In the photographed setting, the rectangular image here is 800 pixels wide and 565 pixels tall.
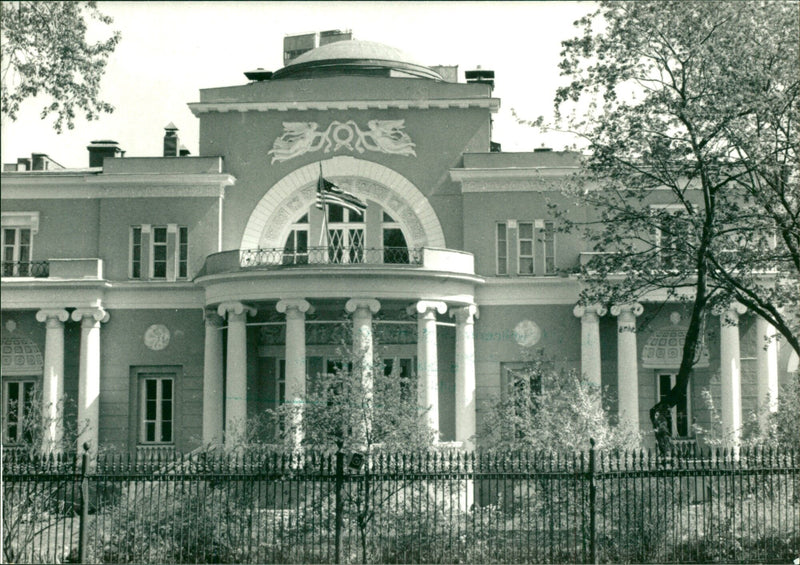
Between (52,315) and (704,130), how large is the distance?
21.2 meters

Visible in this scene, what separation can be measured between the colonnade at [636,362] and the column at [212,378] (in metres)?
10.9

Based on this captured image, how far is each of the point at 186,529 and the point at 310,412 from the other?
198 inches

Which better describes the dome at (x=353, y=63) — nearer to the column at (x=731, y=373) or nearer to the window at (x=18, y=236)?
the window at (x=18, y=236)

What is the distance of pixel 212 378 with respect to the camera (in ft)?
105

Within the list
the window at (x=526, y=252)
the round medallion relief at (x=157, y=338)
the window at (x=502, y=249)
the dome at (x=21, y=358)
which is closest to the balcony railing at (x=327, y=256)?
the window at (x=502, y=249)

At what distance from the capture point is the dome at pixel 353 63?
3516cm

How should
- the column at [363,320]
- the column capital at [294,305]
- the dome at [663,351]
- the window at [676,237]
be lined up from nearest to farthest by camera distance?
the window at [676,237] → the column at [363,320] → the column capital at [294,305] → the dome at [663,351]

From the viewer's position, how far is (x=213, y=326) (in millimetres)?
32375

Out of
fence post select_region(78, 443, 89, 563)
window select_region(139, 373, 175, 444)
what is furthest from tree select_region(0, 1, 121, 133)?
window select_region(139, 373, 175, 444)

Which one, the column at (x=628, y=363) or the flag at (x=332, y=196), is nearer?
the flag at (x=332, y=196)

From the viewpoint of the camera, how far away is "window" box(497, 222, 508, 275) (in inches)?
1332

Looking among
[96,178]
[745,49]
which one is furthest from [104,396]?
[745,49]

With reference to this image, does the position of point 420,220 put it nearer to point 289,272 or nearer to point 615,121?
point 289,272

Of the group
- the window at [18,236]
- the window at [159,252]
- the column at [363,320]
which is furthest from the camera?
the window at [18,236]
